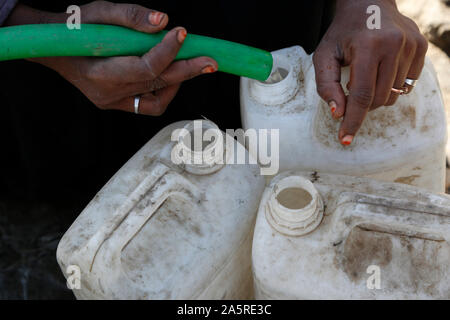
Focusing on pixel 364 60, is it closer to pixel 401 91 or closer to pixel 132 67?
pixel 401 91

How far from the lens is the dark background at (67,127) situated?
102 cm

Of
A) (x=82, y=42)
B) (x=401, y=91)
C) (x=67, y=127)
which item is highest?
(x=82, y=42)

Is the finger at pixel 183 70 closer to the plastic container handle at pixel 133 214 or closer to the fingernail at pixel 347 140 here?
the plastic container handle at pixel 133 214

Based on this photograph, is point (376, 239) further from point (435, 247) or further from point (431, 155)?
point (431, 155)

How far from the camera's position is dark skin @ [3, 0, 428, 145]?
0.69 meters

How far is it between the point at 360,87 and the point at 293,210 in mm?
→ 238

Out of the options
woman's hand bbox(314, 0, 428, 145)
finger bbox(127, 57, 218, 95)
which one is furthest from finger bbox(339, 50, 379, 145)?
finger bbox(127, 57, 218, 95)

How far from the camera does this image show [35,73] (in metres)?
1.04

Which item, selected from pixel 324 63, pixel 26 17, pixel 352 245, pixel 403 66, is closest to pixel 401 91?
pixel 403 66

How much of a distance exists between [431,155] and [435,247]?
0.25 m

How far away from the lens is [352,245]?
702mm

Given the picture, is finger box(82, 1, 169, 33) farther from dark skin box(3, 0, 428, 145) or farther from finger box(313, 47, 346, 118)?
finger box(313, 47, 346, 118)

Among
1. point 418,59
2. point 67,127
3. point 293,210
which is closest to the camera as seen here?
point 293,210

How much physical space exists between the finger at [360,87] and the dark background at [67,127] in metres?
0.37
